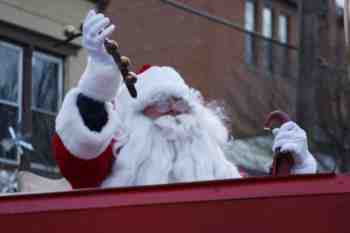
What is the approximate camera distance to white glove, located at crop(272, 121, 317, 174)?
5.20 meters

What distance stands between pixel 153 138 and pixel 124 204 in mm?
1585

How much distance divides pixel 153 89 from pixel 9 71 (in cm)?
1020

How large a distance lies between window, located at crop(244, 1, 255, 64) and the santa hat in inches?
676

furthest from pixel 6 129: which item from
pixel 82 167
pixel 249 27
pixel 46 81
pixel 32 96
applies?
pixel 82 167

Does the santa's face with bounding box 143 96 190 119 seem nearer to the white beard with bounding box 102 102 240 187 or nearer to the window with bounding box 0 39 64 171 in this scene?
the white beard with bounding box 102 102 240 187

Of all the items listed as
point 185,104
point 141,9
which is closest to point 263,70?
point 141,9

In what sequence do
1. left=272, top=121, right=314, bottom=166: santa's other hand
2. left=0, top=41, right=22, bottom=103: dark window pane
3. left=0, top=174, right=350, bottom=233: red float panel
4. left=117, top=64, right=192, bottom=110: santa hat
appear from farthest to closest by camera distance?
left=0, top=41, right=22, bottom=103: dark window pane < left=117, top=64, right=192, bottom=110: santa hat < left=272, top=121, right=314, bottom=166: santa's other hand < left=0, top=174, right=350, bottom=233: red float panel

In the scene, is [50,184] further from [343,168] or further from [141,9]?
[141,9]

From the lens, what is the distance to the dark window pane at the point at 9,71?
15281 millimetres

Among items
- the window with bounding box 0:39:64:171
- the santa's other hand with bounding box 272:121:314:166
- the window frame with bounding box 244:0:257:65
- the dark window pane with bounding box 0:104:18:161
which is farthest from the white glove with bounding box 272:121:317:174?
the window frame with bounding box 244:0:257:65

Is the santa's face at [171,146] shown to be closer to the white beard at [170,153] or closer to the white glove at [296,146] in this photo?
the white beard at [170,153]

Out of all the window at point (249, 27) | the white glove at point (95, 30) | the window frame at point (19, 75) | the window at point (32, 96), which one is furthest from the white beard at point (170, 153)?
the window at point (249, 27)

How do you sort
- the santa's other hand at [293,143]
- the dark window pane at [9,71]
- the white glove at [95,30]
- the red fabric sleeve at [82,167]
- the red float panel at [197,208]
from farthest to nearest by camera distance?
the dark window pane at [9,71] → the santa's other hand at [293,143] → the red fabric sleeve at [82,167] → the white glove at [95,30] → the red float panel at [197,208]

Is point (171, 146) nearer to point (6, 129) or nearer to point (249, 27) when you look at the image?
point (6, 129)
